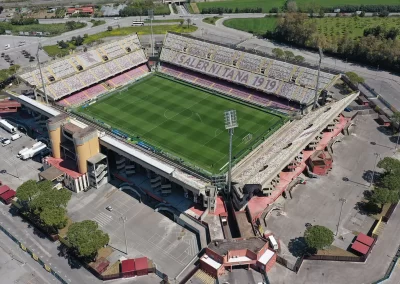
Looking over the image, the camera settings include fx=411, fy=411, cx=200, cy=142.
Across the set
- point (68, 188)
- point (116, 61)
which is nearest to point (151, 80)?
point (116, 61)

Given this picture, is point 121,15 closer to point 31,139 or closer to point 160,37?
point 160,37

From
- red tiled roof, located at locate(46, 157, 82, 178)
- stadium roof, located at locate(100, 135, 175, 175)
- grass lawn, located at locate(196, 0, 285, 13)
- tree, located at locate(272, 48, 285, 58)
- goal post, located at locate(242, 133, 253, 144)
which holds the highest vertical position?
grass lawn, located at locate(196, 0, 285, 13)

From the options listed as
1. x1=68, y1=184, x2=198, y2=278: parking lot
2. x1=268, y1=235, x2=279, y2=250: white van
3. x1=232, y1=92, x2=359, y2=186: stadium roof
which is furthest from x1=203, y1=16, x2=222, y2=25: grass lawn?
x1=268, y1=235, x2=279, y2=250: white van

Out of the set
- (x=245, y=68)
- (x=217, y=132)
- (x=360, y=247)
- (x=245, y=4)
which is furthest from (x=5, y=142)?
(x=245, y=4)

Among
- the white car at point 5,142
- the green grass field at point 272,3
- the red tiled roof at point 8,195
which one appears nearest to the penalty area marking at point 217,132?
→ the red tiled roof at point 8,195

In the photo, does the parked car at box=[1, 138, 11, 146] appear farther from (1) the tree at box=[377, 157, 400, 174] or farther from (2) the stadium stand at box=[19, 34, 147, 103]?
(1) the tree at box=[377, 157, 400, 174]

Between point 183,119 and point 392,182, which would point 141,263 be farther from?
point 392,182
